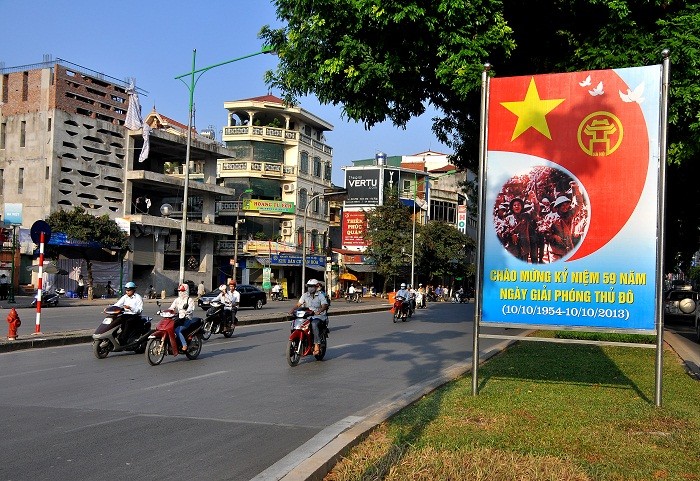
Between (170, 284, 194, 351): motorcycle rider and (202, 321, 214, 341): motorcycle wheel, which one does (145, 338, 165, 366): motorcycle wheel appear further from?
(202, 321, 214, 341): motorcycle wheel

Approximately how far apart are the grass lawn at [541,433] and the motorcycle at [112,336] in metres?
7.00

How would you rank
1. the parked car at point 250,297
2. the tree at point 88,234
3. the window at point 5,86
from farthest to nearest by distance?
Result: the window at point 5,86 → the tree at point 88,234 → the parked car at point 250,297

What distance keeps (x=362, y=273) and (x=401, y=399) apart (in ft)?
206

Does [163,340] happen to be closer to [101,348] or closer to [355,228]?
[101,348]

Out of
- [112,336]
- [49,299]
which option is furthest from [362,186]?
[112,336]

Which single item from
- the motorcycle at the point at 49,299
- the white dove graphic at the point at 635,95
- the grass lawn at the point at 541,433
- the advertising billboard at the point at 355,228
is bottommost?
the motorcycle at the point at 49,299

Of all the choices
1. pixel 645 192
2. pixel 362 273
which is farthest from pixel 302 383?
pixel 362 273

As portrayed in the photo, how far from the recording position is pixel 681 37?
1128 cm

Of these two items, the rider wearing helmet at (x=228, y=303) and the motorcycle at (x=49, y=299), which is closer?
the rider wearing helmet at (x=228, y=303)

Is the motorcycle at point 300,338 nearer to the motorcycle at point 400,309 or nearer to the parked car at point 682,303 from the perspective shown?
the motorcycle at point 400,309

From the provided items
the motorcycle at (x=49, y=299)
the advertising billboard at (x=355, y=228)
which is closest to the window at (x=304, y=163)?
the advertising billboard at (x=355, y=228)

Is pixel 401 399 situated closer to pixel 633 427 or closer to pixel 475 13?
→ pixel 633 427

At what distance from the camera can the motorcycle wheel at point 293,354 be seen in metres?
13.1

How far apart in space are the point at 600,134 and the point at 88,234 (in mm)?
38511
